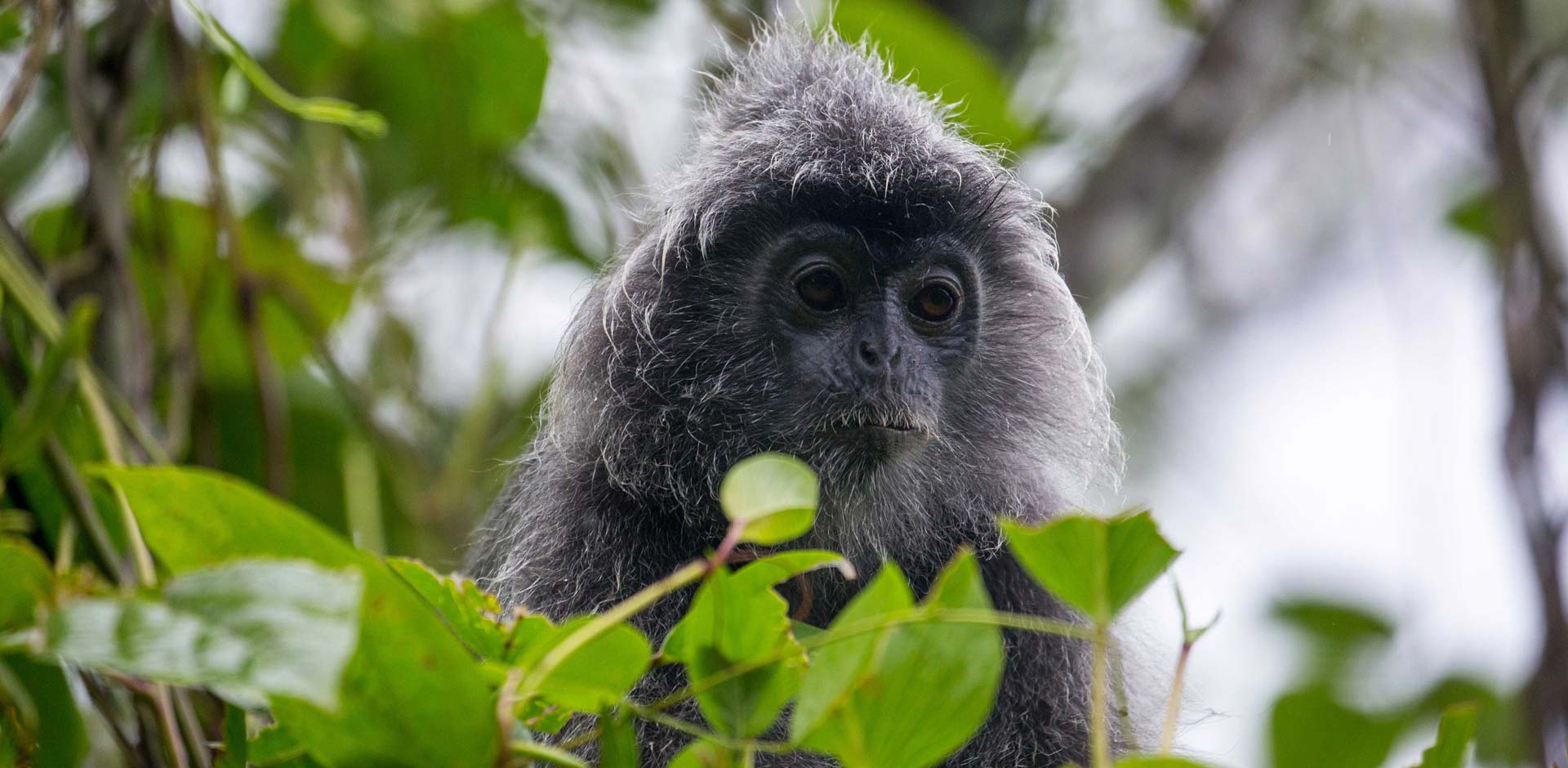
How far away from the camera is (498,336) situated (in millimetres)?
3533

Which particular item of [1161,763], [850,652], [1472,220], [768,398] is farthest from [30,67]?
[1472,220]

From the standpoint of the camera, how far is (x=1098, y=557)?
92cm

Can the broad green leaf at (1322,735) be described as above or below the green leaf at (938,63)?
below

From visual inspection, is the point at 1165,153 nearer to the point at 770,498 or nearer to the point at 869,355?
the point at 869,355

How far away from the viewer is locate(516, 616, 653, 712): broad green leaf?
920mm

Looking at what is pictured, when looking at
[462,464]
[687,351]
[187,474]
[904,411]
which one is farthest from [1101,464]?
[187,474]

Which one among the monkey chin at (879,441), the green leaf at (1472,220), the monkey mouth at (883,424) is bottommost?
the monkey chin at (879,441)

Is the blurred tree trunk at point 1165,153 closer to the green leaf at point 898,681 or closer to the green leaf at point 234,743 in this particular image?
the green leaf at point 234,743

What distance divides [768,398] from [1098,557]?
4.75 feet

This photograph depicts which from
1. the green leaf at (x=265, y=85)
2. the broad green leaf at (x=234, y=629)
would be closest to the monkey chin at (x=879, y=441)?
the green leaf at (x=265, y=85)

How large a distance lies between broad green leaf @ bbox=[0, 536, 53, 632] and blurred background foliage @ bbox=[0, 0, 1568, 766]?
0.19 m

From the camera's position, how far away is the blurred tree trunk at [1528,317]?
1.90 metres

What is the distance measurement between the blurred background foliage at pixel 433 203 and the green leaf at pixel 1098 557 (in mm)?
552

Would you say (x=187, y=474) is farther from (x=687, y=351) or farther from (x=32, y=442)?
(x=687, y=351)
